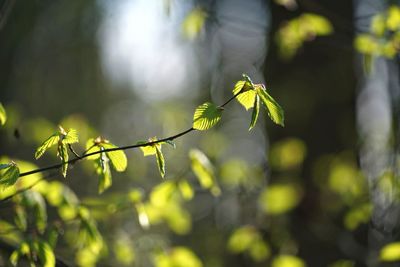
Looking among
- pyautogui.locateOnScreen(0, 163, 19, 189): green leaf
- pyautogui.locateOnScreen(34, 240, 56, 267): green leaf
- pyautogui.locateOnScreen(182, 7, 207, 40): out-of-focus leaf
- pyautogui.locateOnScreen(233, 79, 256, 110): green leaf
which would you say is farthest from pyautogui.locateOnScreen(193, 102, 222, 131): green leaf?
pyautogui.locateOnScreen(182, 7, 207, 40): out-of-focus leaf

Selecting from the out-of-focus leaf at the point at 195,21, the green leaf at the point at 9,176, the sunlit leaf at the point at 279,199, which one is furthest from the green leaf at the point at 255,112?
the sunlit leaf at the point at 279,199

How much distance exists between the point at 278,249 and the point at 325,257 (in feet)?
0.79

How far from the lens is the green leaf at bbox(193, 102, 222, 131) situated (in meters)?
1.03

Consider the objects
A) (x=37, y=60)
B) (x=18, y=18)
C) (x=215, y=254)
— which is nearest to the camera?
(x=18, y=18)

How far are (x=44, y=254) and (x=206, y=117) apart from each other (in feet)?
1.80

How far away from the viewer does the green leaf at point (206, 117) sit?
3.37 feet

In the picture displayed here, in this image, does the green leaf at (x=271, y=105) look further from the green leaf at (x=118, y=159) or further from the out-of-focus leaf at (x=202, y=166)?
the out-of-focus leaf at (x=202, y=166)

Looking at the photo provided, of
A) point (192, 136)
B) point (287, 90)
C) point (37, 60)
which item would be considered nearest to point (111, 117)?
point (192, 136)

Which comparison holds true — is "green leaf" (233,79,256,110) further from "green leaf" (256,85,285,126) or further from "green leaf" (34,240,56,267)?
"green leaf" (34,240,56,267)

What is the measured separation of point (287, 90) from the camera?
3086 mm

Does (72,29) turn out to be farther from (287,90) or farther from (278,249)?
(278,249)

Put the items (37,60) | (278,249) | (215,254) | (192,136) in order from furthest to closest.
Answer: (192,136) → (37,60) → (215,254) → (278,249)

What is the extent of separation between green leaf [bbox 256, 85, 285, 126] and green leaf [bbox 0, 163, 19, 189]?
479 mm

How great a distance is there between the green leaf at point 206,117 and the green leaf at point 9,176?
0.35 meters
